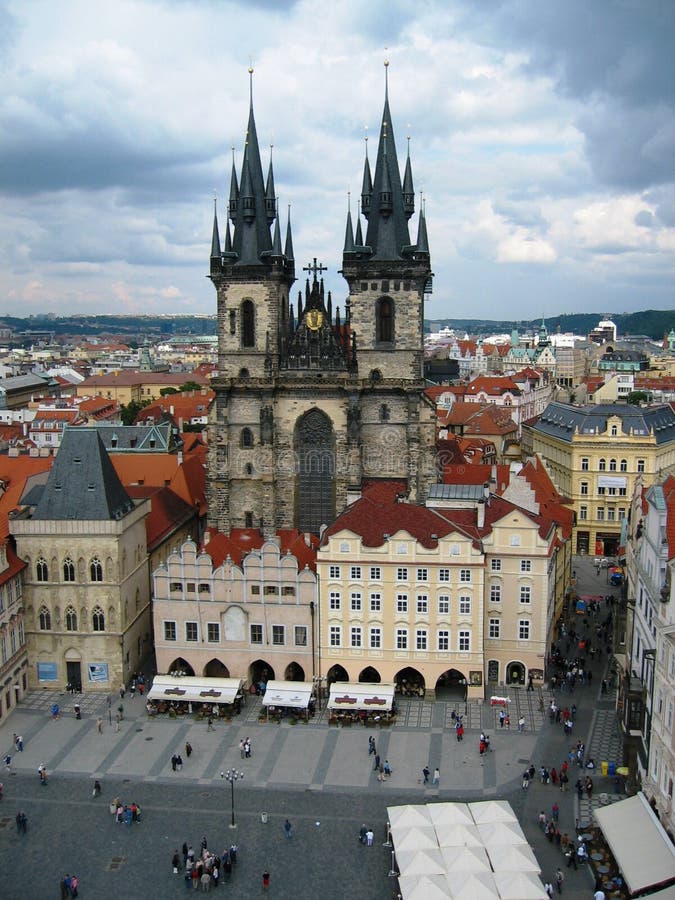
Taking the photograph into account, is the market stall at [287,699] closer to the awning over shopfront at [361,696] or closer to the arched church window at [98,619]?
the awning over shopfront at [361,696]

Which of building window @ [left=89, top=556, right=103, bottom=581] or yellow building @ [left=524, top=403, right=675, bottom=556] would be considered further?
yellow building @ [left=524, top=403, right=675, bottom=556]

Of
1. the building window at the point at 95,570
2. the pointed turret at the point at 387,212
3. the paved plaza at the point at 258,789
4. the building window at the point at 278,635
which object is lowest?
the paved plaza at the point at 258,789

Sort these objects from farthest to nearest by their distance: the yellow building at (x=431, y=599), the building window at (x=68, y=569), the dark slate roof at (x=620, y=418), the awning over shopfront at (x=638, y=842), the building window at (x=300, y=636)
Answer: the dark slate roof at (x=620, y=418), the building window at (x=68, y=569), the building window at (x=300, y=636), the yellow building at (x=431, y=599), the awning over shopfront at (x=638, y=842)

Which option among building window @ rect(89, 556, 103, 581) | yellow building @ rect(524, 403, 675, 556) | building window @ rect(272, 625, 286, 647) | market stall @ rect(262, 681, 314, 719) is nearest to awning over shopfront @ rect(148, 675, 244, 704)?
market stall @ rect(262, 681, 314, 719)

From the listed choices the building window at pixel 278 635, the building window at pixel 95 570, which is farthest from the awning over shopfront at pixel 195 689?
the building window at pixel 95 570

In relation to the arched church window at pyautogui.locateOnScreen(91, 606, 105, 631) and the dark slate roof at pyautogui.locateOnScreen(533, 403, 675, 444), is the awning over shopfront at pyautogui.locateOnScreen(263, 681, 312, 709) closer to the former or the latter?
the arched church window at pyautogui.locateOnScreen(91, 606, 105, 631)

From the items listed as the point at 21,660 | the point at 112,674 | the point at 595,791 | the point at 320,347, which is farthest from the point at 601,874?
the point at 320,347

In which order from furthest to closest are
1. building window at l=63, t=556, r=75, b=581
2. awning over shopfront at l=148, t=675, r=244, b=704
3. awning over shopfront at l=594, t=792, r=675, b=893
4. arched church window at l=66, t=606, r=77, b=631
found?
arched church window at l=66, t=606, r=77, b=631
building window at l=63, t=556, r=75, b=581
awning over shopfront at l=148, t=675, r=244, b=704
awning over shopfront at l=594, t=792, r=675, b=893
